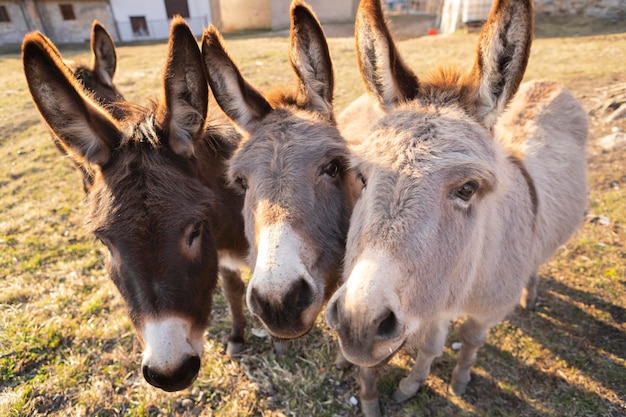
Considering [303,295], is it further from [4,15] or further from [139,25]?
[4,15]

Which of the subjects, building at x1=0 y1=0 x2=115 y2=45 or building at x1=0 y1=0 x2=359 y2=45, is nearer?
building at x1=0 y1=0 x2=115 y2=45

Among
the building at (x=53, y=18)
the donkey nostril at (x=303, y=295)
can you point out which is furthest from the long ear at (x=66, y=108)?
the building at (x=53, y=18)

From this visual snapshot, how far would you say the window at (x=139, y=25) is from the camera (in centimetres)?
2927

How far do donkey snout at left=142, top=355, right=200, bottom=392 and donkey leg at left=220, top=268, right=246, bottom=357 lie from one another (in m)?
1.58

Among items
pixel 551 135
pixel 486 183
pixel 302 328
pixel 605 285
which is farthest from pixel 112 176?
pixel 605 285

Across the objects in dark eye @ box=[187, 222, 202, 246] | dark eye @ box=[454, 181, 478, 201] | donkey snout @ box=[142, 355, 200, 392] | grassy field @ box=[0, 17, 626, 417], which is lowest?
grassy field @ box=[0, 17, 626, 417]

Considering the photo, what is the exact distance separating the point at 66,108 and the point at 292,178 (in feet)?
4.52

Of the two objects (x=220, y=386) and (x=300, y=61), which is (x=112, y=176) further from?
(x=220, y=386)

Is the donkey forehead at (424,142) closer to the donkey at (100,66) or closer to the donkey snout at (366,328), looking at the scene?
the donkey snout at (366,328)

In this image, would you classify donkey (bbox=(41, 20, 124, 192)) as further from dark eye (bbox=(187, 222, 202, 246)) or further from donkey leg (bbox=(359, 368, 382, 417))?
donkey leg (bbox=(359, 368, 382, 417))

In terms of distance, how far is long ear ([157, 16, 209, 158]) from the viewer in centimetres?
212

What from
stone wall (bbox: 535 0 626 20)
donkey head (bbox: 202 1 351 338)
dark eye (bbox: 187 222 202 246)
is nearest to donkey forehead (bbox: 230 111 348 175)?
donkey head (bbox: 202 1 351 338)

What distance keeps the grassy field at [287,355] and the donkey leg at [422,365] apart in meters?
0.10

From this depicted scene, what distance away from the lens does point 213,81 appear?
245cm
